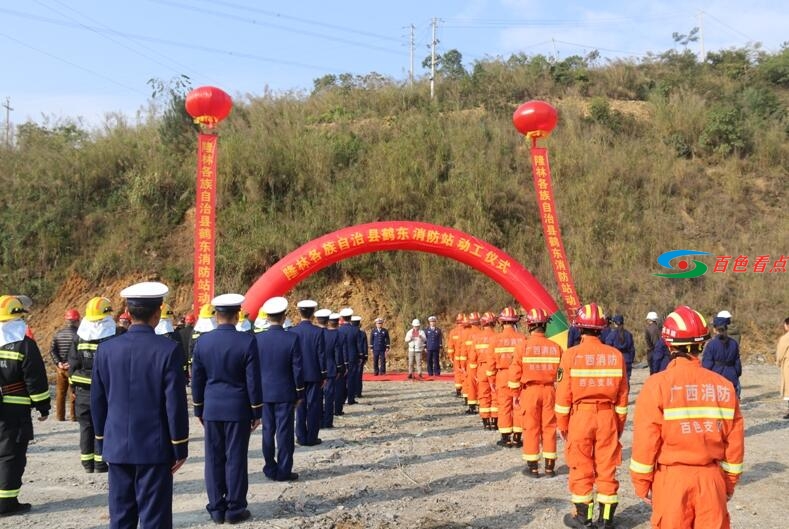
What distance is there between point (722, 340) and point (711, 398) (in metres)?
6.54

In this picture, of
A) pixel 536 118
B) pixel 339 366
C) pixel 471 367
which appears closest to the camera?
pixel 339 366

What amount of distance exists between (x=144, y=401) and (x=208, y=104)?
1031 centimetres

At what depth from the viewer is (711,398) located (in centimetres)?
344

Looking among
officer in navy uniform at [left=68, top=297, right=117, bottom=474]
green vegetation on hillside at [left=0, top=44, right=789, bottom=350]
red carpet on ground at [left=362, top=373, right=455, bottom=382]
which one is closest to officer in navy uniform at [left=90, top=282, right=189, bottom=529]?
officer in navy uniform at [left=68, top=297, right=117, bottom=474]

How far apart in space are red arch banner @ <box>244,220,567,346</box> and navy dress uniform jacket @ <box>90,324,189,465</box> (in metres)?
9.67

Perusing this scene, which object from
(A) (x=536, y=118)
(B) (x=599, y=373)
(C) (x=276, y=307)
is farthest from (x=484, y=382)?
(A) (x=536, y=118)

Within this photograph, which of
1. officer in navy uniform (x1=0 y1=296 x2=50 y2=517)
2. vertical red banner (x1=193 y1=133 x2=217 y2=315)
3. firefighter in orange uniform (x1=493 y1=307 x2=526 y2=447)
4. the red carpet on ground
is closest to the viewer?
officer in navy uniform (x1=0 y1=296 x2=50 y2=517)

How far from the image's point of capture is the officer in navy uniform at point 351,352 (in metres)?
11.5

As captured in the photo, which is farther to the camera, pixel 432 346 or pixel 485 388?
pixel 432 346

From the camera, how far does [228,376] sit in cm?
523

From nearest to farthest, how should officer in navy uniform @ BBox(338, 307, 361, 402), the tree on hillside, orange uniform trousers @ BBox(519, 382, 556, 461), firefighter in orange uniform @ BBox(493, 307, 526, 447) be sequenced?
orange uniform trousers @ BBox(519, 382, 556, 461), firefighter in orange uniform @ BBox(493, 307, 526, 447), officer in navy uniform @ BBox(338, 307, 361, 402), the tree on hillside

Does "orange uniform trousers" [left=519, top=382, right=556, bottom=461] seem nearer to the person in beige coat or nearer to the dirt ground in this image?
the dirt ground

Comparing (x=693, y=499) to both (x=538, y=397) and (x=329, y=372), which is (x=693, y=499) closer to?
(x=538, y=397)

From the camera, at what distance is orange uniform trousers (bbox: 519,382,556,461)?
6652 millimetres
